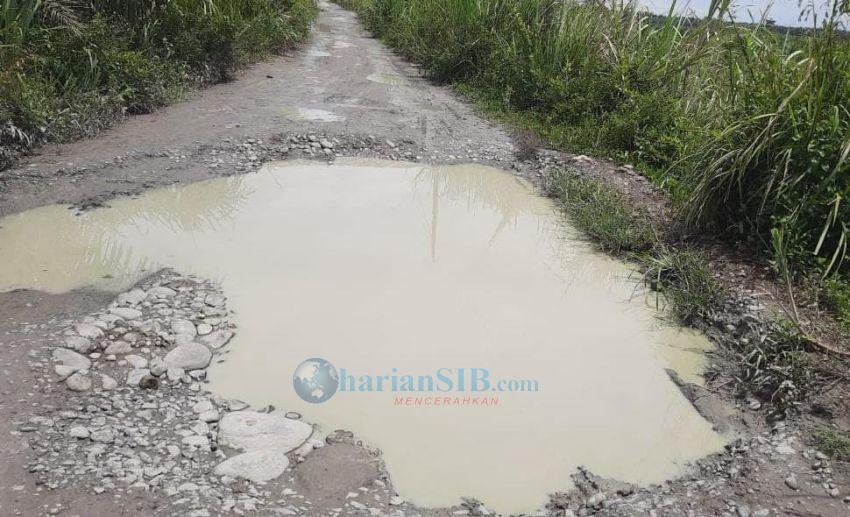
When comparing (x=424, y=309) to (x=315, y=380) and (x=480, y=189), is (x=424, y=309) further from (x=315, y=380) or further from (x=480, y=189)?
(x=480, y=189)

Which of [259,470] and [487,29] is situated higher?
[487,29]

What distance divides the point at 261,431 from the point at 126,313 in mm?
1150

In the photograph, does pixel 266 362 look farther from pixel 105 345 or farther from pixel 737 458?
pixel 737 458

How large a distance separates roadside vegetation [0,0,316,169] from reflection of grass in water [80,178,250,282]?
121cm

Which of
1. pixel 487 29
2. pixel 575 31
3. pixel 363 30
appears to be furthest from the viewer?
pixel 363 30

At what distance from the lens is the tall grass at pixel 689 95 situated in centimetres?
363

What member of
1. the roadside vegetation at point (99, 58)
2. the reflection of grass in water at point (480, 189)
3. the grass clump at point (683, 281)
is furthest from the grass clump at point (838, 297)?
the roadside vegetation at point (99, 58)

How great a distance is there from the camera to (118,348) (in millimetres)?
2902

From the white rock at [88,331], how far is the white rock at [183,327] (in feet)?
1.08

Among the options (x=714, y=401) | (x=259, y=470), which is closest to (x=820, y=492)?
(x=714, y=401)

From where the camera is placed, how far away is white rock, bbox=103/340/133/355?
288cm

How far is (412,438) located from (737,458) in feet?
4.47

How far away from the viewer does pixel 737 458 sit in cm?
259

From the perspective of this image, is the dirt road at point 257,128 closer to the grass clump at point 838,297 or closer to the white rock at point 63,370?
the white rock at point 63,370
